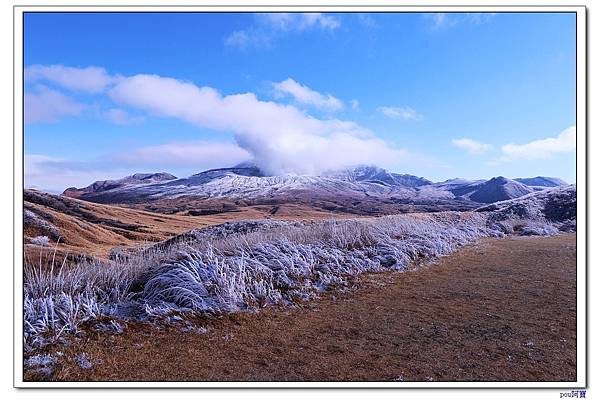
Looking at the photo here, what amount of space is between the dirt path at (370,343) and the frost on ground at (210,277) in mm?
322

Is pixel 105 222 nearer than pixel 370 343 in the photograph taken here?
No

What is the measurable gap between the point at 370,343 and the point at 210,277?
196 cm

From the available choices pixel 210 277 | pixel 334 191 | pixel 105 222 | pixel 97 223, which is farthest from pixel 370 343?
pixel 334 191

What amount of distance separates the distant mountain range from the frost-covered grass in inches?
342

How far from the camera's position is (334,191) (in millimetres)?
20875

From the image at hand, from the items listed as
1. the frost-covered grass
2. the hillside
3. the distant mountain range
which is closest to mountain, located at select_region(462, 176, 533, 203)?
the distant mountain range

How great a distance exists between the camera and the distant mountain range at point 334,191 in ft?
63.1

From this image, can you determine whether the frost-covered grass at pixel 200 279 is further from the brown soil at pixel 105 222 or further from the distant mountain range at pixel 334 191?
the distant mountain range at pixel 334 191

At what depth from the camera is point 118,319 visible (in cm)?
373

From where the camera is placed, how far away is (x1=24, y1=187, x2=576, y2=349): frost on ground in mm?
3678
